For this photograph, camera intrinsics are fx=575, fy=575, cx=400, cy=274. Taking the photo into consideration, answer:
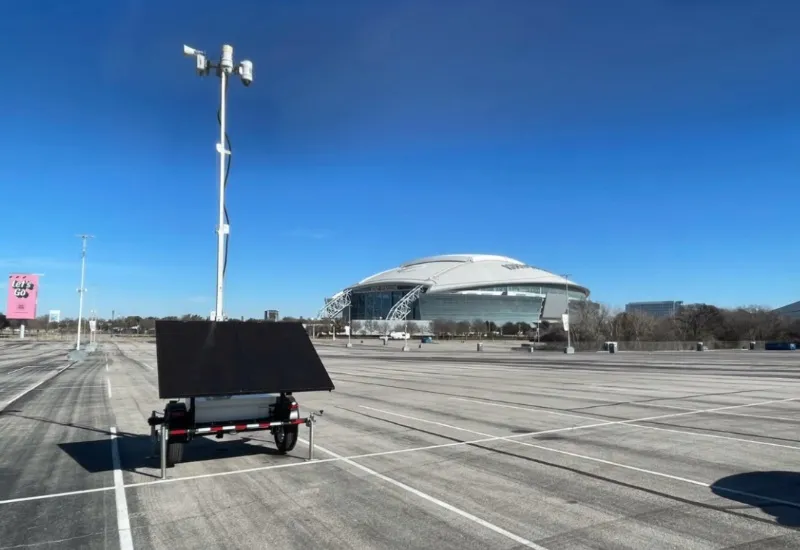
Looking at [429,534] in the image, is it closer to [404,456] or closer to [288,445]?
[404,456]

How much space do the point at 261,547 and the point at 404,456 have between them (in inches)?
169

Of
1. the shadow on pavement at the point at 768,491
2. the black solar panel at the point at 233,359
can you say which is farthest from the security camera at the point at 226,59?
the shadow on pavement at the point at 768,491

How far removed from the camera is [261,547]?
5395 millimetres

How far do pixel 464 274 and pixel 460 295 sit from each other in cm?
1085

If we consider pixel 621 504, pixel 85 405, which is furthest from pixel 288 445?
pixel 85 405

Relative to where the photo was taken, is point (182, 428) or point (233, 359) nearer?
point (182, 428)

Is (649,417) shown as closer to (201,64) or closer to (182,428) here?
(182,428)

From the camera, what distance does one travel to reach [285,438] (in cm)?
953

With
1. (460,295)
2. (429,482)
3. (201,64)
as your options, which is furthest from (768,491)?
(460,295)

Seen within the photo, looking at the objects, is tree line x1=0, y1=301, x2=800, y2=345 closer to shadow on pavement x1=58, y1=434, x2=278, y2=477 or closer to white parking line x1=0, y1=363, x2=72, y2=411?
white parking line x1=0, y1=363, x2=72, y2=411

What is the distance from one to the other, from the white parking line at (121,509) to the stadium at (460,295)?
493ft

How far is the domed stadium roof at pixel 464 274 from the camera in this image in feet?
553

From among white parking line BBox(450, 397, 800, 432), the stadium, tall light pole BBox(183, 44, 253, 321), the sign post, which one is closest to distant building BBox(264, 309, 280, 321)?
tall light pole BBox(183, 44, 253, 321)

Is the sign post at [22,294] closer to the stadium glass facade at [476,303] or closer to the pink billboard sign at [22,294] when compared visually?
the pink billboard sign at [22,294]
